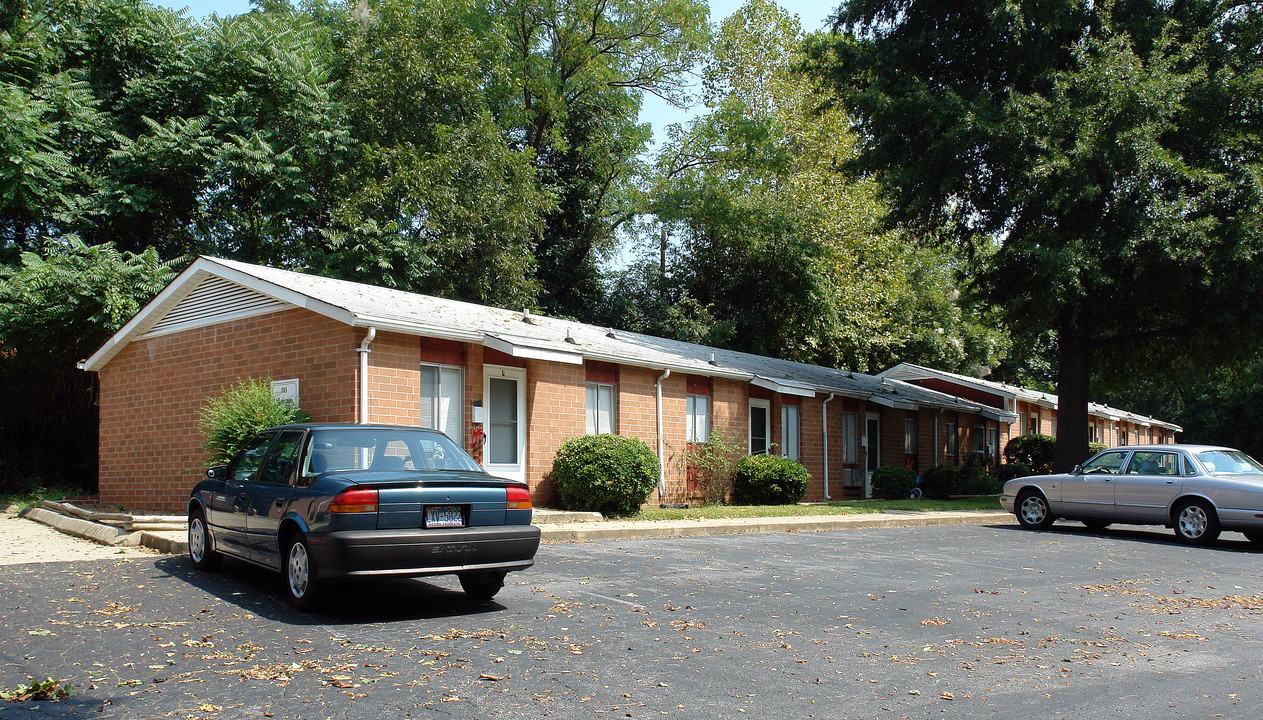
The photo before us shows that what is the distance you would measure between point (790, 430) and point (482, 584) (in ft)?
52.3

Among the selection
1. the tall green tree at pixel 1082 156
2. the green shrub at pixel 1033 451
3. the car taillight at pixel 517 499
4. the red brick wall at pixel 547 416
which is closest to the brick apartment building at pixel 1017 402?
the green shrub at pixel 1033 451

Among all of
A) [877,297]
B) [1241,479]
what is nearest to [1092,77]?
[1241,479]

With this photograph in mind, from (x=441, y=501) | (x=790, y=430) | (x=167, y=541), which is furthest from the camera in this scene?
(x=790, y=430)

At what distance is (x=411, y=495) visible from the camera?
23.4ft

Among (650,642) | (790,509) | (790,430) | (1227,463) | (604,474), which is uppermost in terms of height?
(790,430)

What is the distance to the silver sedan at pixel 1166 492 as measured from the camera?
13.5m

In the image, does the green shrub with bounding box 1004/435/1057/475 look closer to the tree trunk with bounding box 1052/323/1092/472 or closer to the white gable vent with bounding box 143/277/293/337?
the tree trunk with bounding box 1052/323/1092/472

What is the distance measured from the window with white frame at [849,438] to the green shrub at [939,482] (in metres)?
2.79

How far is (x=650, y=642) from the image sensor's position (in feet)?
21.3

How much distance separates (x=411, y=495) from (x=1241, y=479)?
12.9m

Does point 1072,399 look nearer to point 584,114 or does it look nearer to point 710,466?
point 710,466

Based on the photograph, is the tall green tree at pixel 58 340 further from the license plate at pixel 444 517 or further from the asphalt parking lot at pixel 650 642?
the license plate at pixel 444 517

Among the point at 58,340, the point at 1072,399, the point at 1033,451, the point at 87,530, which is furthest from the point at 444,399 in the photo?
the point at 1033,451

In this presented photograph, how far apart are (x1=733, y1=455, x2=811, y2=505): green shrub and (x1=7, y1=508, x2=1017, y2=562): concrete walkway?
7.87ft
